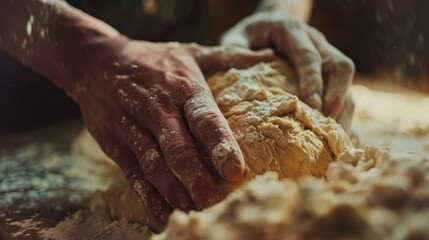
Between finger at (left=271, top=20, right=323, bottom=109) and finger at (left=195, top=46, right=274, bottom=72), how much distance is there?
0.38 ft

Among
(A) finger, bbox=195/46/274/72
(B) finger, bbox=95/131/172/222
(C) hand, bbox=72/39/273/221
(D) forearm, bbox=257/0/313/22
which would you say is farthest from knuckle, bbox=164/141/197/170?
(D) forearm, bbox=257/0/313/22

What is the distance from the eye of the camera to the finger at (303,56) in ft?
4.34

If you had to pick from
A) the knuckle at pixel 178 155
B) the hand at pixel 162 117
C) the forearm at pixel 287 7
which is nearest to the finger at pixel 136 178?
the hand at pixel 162 117

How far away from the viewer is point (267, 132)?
111 cm

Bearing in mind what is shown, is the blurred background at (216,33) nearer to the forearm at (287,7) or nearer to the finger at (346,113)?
the forearm at (287,7)

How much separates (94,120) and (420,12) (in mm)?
1726

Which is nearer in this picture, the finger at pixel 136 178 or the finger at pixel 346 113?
the finger at pixel 136 178

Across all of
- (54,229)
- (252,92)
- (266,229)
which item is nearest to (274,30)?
(252,92)

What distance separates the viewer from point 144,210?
3.80ft

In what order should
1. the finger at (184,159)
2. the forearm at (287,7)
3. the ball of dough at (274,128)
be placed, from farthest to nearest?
the forearm at (287,7) → the ball of dough at (274,128) → the finger at (184,159)

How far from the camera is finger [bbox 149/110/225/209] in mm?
974

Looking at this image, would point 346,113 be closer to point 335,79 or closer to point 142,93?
point 335,79

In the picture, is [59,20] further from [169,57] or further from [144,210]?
[144,210]

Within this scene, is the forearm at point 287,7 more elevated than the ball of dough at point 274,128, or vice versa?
the ball of dough at point 274,128
